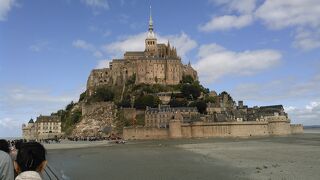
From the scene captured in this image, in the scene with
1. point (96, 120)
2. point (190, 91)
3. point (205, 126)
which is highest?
point (190, 91)

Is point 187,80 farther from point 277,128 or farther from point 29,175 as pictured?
point 29,175

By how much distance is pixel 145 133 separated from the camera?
276 ft

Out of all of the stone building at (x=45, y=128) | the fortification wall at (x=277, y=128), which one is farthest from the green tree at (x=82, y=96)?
the fortification wall at (x=277, y=128)

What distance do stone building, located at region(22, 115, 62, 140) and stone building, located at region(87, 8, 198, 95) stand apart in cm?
1260

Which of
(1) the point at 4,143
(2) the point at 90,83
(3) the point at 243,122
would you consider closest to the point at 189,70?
(2) the point at 90,83

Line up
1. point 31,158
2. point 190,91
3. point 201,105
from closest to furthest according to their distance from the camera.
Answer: point 31,158 → point 201,105 → point 190,91

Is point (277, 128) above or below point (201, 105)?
below

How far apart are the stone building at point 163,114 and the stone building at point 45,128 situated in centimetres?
3314

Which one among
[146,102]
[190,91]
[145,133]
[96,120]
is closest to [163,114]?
[145,133]

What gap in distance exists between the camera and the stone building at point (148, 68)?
110 m

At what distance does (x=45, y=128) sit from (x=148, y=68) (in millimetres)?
33250

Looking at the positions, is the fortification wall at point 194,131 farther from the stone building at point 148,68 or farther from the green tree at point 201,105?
the stone building at point 148,68

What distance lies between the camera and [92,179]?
72.9 feet

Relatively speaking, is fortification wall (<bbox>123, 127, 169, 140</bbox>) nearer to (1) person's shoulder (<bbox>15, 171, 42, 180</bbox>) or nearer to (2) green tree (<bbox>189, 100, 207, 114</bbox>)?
(2) green tree (<bbox>189, 100, 207, 114</bbox>)
